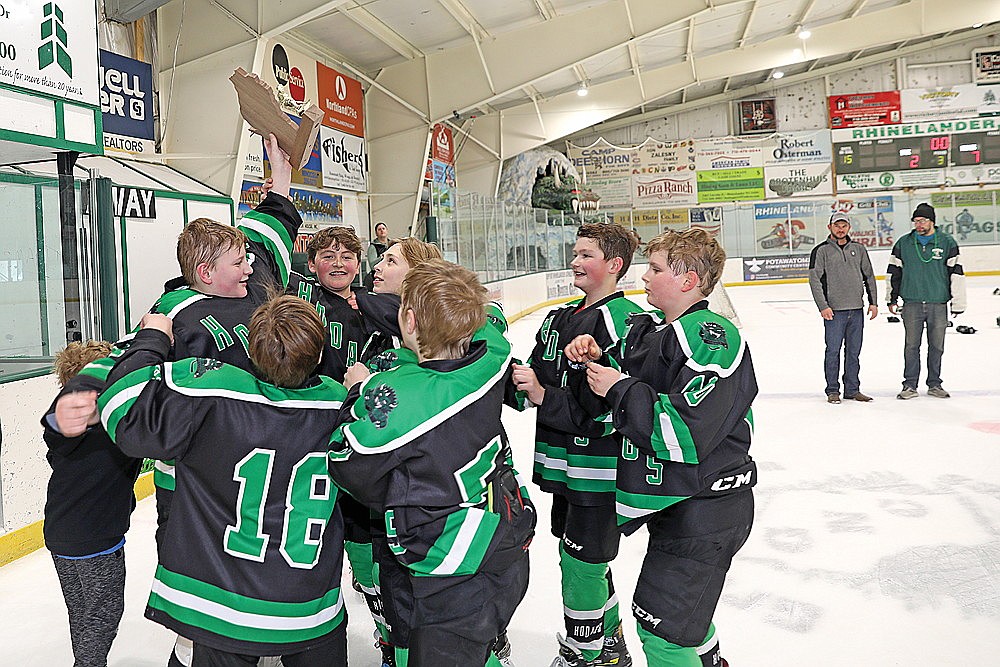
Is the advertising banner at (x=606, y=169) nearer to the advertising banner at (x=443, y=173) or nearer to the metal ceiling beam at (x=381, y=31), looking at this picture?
the advertising banner at (x=443, y=173)

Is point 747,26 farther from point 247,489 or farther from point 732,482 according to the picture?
point 247,489

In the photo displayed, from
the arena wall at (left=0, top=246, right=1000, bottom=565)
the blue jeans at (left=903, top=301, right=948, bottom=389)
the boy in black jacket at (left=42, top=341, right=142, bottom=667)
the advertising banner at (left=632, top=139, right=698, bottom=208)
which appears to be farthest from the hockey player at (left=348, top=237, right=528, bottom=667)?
the advertising banner at (left=632, top=139, right=698, bottom=208)

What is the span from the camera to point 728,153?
81.2 feet

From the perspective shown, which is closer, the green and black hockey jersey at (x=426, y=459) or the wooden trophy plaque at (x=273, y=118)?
Result: the green and black hockey jersey at (x=426, y=459)

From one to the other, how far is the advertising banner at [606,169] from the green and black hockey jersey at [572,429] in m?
23.2

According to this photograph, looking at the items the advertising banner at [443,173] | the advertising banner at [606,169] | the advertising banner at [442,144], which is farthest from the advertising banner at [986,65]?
the advertising banner at [443,173]

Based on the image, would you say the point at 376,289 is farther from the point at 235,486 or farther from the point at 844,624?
the point at 844,624

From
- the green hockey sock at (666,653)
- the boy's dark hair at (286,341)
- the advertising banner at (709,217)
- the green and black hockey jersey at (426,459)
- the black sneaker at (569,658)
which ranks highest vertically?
the advertising banner at (709,217)

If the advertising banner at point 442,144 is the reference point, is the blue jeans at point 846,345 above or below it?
below

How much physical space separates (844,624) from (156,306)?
260 cm

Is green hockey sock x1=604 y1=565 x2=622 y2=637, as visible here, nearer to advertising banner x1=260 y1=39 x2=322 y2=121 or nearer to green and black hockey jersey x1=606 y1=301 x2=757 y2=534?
green and black hockey jersey x1=606 y1=301 x2=757 y2=534

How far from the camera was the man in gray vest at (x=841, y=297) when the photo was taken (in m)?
7.43

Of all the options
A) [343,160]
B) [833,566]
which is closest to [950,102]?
[343,160]

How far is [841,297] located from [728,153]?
1833 centimetres
